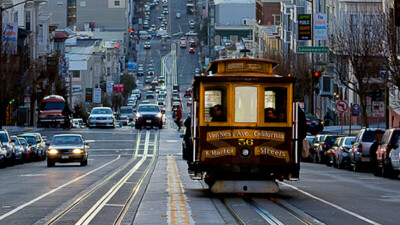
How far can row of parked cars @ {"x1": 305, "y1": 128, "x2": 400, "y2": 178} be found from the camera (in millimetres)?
30906

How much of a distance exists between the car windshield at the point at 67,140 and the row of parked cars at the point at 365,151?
11.1m

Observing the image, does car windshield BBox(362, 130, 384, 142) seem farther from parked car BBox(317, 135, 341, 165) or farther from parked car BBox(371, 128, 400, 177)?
parked car BBox(317, 135, 341, 165)

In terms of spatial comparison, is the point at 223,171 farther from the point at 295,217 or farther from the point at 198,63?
the point at 198,63

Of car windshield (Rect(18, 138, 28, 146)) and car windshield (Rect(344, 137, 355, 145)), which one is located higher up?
car windshield (Rect(344, 137, 355, 145))

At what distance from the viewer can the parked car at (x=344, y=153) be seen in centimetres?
3934

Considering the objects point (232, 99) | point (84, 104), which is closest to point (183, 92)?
point (84, 104)

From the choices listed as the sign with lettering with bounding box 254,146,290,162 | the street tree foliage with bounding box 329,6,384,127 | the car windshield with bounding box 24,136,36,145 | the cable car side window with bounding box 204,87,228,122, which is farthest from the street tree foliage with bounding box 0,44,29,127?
the sign with lettering with bounding box 254,146,290,162

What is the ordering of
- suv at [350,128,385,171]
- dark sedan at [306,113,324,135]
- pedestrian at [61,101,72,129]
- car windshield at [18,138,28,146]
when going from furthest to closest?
pedestrian at [61,101,72,129] < dark sedan at [306,113,324,135] < car windshield at [18,138,28,146] < suv at [350,128,385,171]

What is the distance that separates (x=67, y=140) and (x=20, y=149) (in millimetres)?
3859

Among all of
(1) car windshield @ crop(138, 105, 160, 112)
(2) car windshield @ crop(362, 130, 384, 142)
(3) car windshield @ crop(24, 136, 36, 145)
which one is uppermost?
(1) car windshield @ crop(138, 105, 160, 112)

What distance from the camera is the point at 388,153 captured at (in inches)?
1214

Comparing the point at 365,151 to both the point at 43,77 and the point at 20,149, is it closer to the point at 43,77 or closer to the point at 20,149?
the point at 20,149

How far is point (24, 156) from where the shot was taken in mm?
45406

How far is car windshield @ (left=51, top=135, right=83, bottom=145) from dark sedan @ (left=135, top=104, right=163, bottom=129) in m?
26.6
